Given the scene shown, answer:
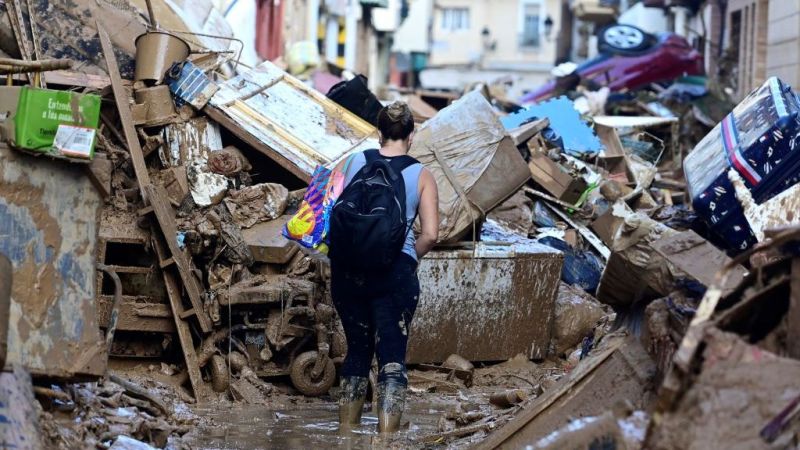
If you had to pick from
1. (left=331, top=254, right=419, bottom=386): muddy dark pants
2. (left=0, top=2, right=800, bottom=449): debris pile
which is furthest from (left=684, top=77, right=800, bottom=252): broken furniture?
(left=331, top=254, right=419, bottom=386): muddy dark pants

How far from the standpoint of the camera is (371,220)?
20.2ft

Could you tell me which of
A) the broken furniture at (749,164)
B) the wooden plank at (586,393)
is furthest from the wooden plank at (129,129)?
the wooden plank at (586,393)

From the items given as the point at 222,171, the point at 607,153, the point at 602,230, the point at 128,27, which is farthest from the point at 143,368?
the point at 607,153

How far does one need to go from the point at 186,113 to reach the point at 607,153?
5615 mm

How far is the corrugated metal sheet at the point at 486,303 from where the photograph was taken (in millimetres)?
8352

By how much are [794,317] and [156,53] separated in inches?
232

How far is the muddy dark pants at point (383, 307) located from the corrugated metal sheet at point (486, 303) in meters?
1.71

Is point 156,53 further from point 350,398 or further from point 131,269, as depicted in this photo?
point 350,398

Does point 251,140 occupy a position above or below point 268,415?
above

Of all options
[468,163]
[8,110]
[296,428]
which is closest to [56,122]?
[8,110]

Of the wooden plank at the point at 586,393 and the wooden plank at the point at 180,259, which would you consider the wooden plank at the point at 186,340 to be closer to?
the wooden plank at the point at 180,259

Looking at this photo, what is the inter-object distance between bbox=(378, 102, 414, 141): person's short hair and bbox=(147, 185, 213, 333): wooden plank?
184 cm

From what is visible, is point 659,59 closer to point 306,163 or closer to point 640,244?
point 306,163

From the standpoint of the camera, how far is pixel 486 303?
8523 mm
